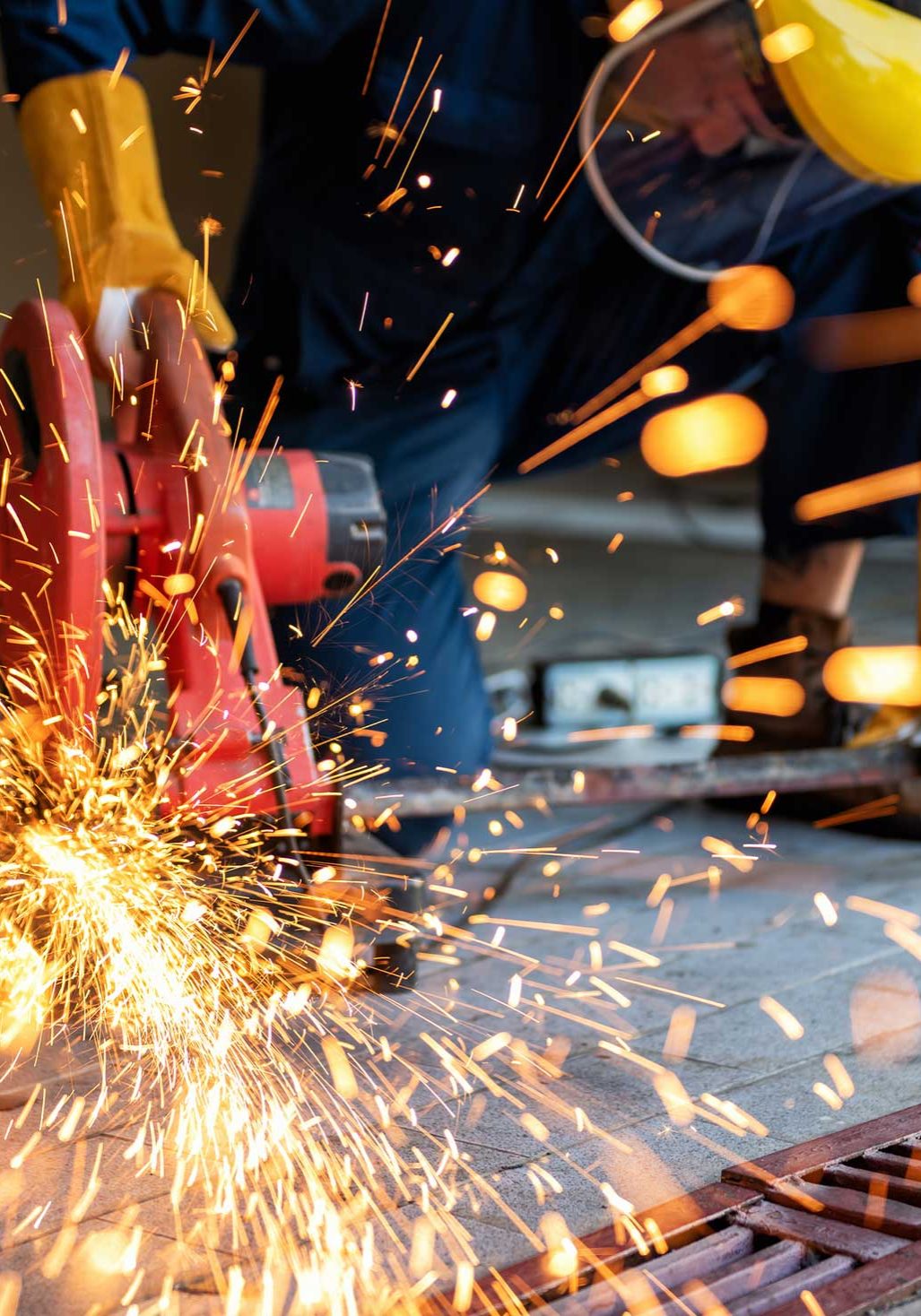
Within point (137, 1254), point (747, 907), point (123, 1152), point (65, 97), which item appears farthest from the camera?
point (747, 907)

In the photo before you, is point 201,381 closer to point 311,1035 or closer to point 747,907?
point 311,1035

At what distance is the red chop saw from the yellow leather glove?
0.10m

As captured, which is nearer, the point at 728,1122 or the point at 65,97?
the point at 728,1122

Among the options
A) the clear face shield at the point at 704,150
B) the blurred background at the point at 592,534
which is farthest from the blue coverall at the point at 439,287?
the blurred background at the point at 592,534

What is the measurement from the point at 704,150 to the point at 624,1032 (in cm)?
145

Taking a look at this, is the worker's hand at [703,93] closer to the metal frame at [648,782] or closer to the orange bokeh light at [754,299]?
the orange bokeh light at [754,299]

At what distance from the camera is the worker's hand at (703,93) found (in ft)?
6.94

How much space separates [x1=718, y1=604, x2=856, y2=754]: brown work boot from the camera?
9.59 feet

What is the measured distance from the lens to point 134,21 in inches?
78.4

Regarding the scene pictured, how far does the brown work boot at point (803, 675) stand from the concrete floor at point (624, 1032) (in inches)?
7.8

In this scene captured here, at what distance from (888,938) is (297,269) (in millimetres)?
1491

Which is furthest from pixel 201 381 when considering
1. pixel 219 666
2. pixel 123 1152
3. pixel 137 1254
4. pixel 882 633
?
pixel 882 633

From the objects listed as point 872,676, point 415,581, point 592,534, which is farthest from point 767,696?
point 592,534

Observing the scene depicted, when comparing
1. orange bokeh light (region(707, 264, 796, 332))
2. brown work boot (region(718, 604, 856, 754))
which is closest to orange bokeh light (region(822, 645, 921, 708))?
brown work boot (region(718, 604, 856, 754))
